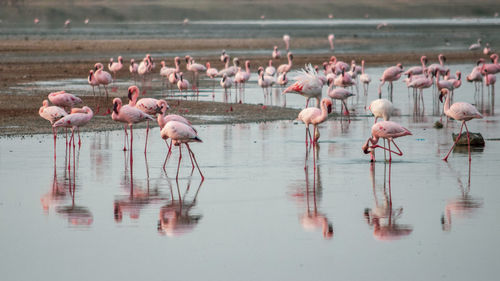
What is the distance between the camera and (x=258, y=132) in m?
18.3

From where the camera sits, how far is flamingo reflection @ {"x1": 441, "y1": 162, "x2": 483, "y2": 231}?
9.98 m

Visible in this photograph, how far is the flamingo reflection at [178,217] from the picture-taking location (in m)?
9.60

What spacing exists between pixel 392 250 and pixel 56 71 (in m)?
29.3

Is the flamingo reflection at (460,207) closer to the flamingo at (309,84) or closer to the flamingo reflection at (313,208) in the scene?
the flamingo reflection at (313,208)

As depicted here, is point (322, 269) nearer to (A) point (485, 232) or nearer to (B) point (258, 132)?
→ (A) point (485, 232)

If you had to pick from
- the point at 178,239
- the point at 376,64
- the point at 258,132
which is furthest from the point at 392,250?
the point at 376,64

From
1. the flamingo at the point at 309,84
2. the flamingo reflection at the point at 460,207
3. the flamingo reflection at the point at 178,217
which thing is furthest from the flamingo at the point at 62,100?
the flamingo reflection at the point at 460,207

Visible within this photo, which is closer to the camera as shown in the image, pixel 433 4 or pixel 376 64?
pixel 376 64

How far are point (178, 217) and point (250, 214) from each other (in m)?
0.86

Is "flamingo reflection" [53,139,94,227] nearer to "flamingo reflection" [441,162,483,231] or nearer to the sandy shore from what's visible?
"flamingo reflection" [441,162,483,231]

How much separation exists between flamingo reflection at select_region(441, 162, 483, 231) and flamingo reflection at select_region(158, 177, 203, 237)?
9.37 feet

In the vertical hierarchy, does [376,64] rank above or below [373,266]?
above

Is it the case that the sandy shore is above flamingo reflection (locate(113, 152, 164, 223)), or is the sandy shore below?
above

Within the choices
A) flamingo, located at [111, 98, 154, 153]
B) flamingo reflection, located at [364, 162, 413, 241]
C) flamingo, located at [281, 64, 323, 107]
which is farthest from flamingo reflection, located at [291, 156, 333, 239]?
flamingo, located at [281, 64, 323, 107]
